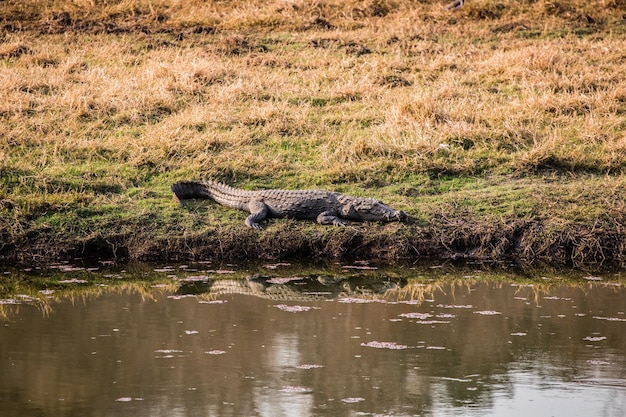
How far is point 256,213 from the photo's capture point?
36.0 feet

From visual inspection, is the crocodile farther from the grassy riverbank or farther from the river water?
the river water

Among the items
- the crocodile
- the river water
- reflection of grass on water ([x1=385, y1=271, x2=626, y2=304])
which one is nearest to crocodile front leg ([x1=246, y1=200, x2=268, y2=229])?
the crocodile

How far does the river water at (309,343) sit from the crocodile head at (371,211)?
858 mm

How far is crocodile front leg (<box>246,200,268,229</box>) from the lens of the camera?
10.8 metres

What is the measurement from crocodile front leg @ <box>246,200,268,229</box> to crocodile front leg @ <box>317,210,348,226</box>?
0.64 metres

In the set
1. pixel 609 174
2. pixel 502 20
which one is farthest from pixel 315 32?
pixel 609 174

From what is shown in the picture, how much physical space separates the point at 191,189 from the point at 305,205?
1.48 metres

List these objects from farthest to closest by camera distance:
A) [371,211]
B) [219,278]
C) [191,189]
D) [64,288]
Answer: [191,189], [371,211], [219,278], [64,288]

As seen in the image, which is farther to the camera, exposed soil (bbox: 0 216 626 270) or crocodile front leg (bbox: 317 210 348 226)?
crocodile front leg (bbox: 317 210 348 226)

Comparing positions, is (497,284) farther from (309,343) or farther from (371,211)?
(309,343)

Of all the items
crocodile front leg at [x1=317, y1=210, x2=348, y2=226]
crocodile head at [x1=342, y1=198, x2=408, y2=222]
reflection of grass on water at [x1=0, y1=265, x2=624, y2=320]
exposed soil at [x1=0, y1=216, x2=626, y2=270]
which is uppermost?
crocodile head at [x1=342, y1=198, x2=408, y2=222]

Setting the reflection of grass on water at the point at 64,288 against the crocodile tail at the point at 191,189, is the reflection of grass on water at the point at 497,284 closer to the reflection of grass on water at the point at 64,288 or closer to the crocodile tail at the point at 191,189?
the reflection of grass on water at the point at 64,288

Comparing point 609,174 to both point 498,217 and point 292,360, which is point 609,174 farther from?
point 292,360

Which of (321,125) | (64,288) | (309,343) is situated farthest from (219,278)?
(321,125)
